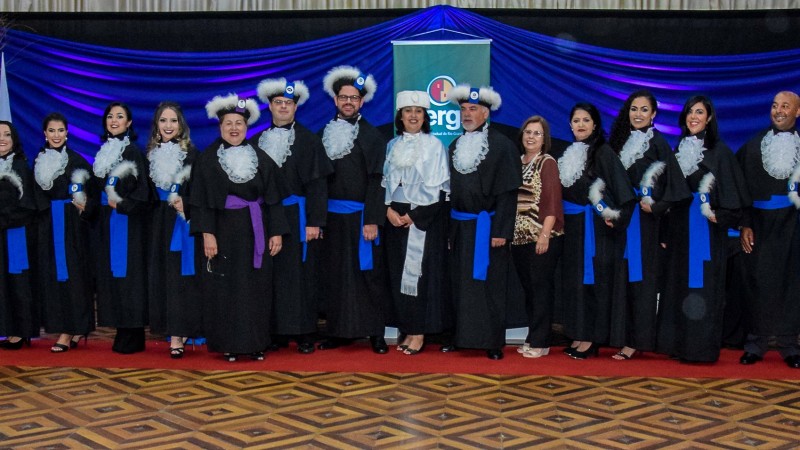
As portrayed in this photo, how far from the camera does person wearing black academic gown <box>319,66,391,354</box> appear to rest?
5.79 meters

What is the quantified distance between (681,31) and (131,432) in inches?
197

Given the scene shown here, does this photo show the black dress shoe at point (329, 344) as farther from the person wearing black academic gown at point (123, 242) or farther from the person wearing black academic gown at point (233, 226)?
the person wearing black academic gown at point (123, 242)

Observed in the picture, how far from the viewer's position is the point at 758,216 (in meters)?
5.57

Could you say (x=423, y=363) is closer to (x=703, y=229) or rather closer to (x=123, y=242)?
(x=703, y=229)

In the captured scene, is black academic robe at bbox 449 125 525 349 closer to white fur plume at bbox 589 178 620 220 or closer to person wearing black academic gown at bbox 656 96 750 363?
white fur plume at bbox 589 178 620 220

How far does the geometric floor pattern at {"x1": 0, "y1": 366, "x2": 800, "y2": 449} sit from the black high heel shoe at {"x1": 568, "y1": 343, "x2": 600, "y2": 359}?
62 cm

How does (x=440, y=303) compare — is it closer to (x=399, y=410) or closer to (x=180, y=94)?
(x=399, y=410)

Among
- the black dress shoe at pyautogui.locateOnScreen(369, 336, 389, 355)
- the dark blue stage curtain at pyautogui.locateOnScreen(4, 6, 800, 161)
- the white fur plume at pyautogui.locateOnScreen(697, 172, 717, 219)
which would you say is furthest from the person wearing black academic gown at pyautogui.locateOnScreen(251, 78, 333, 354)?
the white fur plume at pyautogui.locateOnScreen(697, 172, 717, 219)

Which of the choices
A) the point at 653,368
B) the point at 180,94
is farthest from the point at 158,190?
the point at 653,368

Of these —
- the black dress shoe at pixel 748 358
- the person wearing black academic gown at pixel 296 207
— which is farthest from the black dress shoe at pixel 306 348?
the black dress shoe at pixel 748 358

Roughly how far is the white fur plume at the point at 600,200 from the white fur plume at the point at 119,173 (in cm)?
291

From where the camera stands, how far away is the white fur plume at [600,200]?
18.1ft

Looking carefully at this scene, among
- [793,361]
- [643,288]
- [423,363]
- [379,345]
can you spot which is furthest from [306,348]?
[793,361]

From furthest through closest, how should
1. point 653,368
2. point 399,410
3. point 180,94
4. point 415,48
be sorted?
point 180,94
point 415,48
point 653,368
point 399,410
